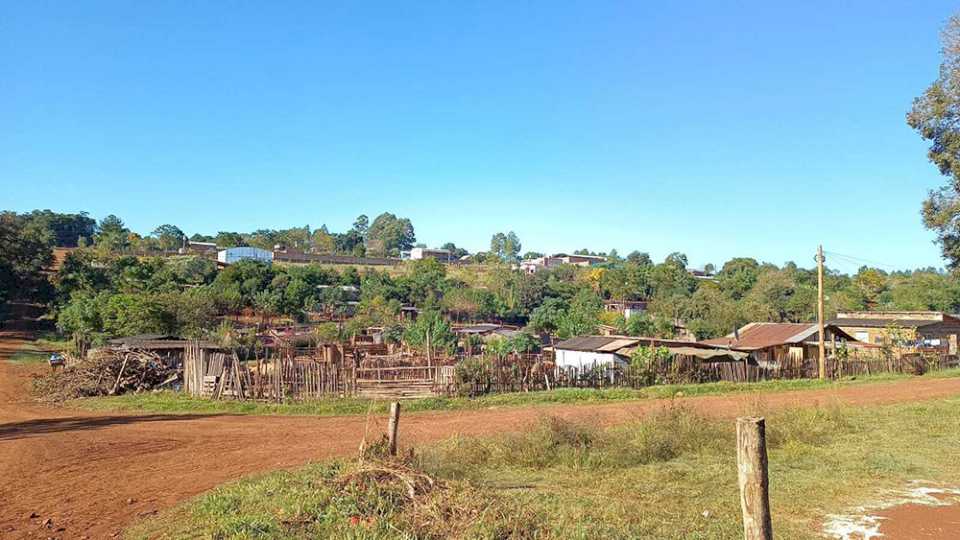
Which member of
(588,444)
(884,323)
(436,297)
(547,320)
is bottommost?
(588,444)

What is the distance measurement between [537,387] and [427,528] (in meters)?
19.0

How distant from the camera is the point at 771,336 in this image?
42.3 metres

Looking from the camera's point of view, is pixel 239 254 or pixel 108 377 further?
pixel 239 254

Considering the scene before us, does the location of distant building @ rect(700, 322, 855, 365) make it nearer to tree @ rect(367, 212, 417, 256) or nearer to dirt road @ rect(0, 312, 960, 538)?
dirt road @ rect(0, 312, 960, 538)

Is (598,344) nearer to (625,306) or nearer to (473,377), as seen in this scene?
(473,377)

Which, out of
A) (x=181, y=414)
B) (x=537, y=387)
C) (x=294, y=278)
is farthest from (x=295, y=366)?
(x=294, y=278)

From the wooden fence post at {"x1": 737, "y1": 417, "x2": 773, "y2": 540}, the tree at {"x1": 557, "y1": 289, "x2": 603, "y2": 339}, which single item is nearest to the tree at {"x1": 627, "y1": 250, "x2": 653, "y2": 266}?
the tree at {"x1": 557, "y1": 289, "x2": 603, "y2": 339}

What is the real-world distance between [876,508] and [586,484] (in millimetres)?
4078

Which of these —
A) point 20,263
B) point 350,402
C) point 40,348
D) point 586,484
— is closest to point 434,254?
point 20,263

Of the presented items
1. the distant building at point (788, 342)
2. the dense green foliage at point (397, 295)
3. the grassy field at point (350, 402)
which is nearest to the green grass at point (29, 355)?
the dense green foliage at point (397, 295)

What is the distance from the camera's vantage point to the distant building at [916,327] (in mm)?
44000

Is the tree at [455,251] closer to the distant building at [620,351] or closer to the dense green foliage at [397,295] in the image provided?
the dense green foliage at [397,295]

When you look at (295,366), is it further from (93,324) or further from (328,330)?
(328,330)

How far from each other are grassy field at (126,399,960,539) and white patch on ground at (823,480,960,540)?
0.71ft
